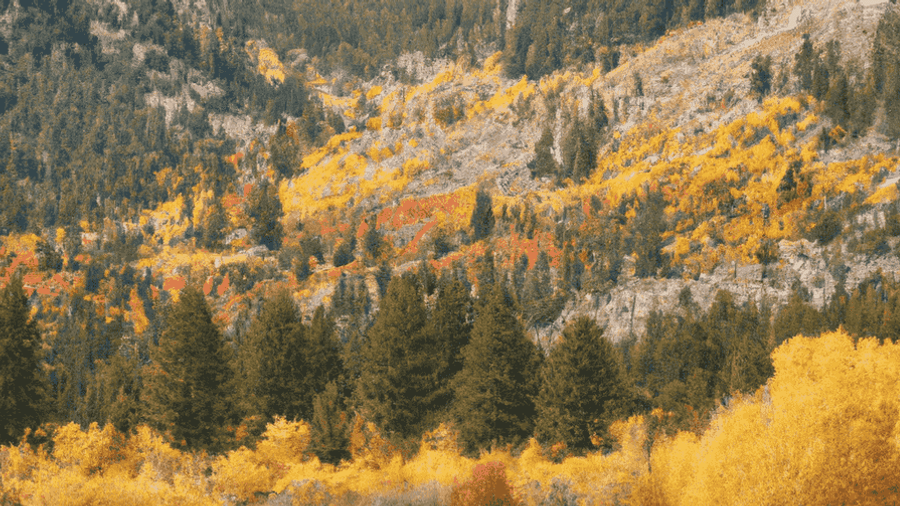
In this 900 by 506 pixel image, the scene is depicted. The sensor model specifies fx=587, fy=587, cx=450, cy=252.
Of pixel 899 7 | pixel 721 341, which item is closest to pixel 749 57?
pixel 899 7

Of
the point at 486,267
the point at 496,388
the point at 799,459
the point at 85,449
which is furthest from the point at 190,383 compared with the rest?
the point at 486,267

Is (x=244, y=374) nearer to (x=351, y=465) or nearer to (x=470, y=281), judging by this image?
(x=351, y=465)

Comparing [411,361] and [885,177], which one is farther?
[885,177]

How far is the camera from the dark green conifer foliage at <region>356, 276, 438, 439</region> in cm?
4903

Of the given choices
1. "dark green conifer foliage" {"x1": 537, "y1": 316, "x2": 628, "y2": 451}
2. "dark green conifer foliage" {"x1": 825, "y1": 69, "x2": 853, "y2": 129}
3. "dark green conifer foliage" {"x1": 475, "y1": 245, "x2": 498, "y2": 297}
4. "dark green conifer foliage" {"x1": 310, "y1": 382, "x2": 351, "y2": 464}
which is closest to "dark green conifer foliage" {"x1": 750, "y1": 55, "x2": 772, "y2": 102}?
"dark green conifer foliage" {"x1": 825, "y1": 69, "x2": 853, "y2": 129}

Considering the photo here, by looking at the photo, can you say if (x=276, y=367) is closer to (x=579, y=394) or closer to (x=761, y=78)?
(x=579, y=394)

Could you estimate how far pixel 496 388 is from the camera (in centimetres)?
4756

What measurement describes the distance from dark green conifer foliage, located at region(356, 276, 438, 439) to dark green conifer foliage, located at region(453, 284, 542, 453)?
10.6 feet

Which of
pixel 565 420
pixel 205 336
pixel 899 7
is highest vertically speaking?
pixel 899 7

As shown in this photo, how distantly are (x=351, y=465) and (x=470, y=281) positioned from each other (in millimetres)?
144944

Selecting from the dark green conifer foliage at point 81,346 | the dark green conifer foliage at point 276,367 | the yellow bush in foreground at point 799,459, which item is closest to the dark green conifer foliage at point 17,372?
the dark green conifer foliage at point 276,367

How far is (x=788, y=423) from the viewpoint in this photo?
29.6 metres

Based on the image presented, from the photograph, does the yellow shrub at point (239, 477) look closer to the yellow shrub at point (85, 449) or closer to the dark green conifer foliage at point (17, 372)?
the yellow shrub at point (85, 449)

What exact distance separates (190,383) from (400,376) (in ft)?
53.5
